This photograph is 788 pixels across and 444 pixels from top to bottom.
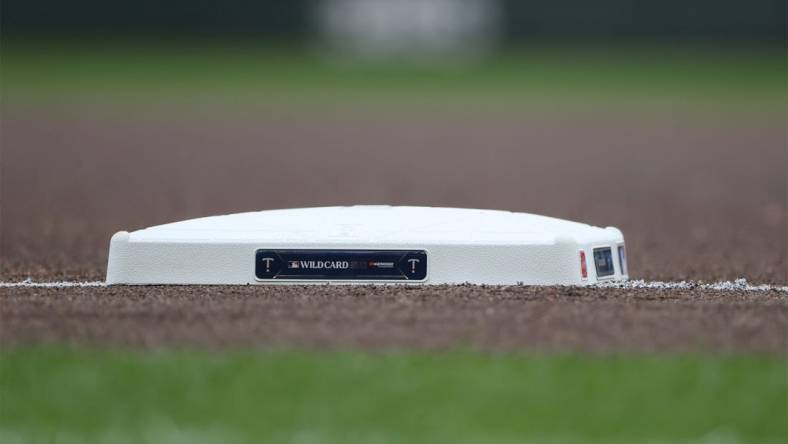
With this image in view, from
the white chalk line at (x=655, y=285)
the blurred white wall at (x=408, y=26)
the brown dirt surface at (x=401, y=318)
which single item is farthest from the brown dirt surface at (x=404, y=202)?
the blurred white wall at (x=408, y=26)

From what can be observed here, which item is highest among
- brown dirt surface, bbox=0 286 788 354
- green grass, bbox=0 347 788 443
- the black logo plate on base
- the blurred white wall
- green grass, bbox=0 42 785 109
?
the blurred white wall

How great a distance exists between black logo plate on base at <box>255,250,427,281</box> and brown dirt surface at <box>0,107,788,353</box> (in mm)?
90

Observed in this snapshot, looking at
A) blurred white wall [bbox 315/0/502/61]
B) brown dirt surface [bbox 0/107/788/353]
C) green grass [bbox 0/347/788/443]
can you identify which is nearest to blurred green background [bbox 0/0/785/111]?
blurred white wall [bbox 315/0/502/61]

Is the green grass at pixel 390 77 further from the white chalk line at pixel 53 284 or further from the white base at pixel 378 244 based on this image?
the white base at pixel 378 244

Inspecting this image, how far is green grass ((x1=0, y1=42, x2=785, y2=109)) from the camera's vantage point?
27922 millimetres

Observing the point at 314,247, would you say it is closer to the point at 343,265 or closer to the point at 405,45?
the point at 343,265

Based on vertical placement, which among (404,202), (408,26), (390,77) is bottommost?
(404,202)

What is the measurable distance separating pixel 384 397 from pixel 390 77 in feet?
92.9

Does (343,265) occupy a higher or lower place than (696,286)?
higher

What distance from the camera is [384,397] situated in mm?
3842

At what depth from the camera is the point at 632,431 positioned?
11.8 feet

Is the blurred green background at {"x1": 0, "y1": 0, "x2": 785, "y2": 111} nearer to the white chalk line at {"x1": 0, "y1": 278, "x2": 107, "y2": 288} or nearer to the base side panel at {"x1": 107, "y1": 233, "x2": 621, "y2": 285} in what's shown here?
the white chalk line at {"x1": 0, "y1": 278, "x2": 107, "y2": 288}

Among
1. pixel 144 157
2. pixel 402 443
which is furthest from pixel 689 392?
pixel 144 157

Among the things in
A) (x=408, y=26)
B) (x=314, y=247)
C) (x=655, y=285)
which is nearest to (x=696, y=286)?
(x=655, y=285)
